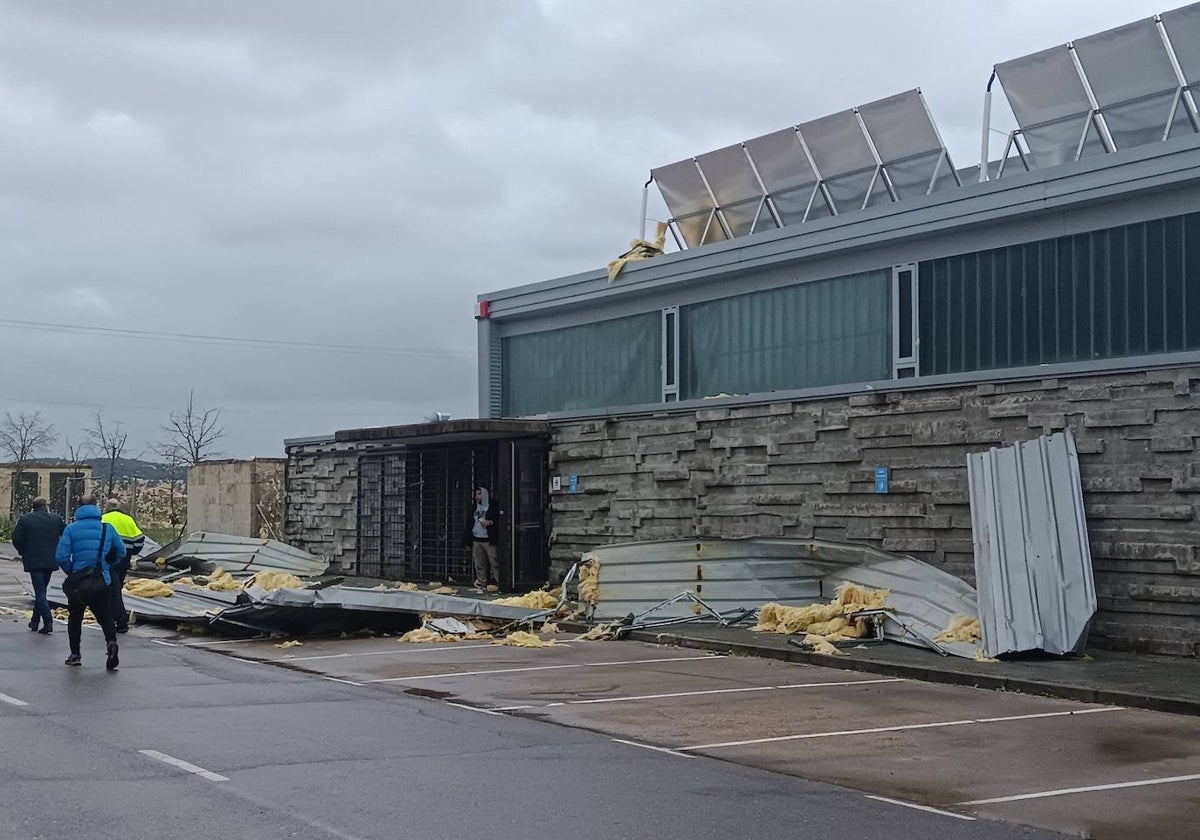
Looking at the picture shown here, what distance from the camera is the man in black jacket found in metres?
17.6

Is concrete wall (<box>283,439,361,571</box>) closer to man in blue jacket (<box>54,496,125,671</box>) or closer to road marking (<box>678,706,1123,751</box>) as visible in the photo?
man in blue jacket (<box>54,496,125,671</box>)

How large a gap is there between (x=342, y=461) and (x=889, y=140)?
45.4 ft

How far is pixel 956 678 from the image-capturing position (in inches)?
524

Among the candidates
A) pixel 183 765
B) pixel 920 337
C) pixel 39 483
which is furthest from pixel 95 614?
pixel 39 483

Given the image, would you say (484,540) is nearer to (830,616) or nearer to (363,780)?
(830,616)

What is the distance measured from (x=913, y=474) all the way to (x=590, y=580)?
4.75 meters

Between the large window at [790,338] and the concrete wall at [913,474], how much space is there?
2.01 m

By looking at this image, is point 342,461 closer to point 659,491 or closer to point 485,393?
point 485,393

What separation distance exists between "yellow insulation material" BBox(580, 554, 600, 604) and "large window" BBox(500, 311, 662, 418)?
5.53 meters

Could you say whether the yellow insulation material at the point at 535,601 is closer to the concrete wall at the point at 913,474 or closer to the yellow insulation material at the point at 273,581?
the concrete wall at the point at 913,474

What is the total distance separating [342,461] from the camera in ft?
94.9

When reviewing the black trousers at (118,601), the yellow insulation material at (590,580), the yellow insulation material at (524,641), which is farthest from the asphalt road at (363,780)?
the yellow insulation material at (590,580)

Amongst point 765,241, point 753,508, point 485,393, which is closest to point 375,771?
point 753,508

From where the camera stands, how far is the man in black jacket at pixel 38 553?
17.6 meters
